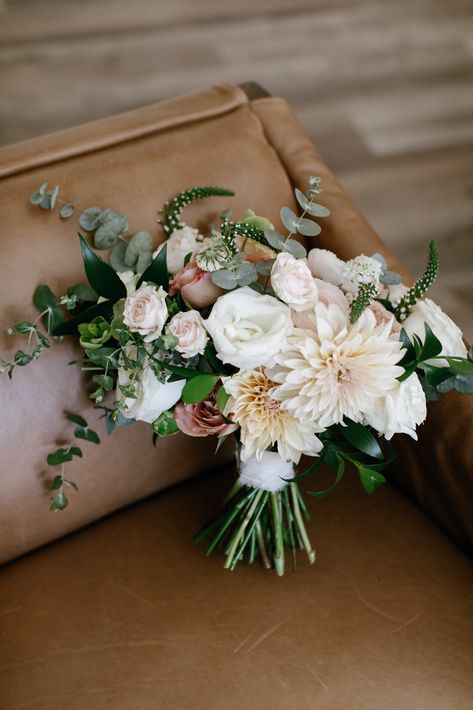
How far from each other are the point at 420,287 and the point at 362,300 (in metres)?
0.11

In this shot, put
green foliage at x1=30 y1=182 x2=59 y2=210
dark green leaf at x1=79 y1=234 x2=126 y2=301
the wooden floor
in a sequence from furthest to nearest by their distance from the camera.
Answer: the wooden floor
green foliage at x1=30 y1=182 x2=59 y2=210
dark green leaf at x1=79 y1=234 x2=126 y2=301

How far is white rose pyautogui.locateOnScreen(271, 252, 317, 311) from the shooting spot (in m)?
0.66

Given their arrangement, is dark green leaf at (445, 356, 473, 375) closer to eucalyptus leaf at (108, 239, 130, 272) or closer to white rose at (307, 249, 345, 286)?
white rose at (307, 249, 345, 286)

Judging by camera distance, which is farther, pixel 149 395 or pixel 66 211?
pixel 66 211

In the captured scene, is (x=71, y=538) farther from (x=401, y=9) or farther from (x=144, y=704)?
(x=401, y=9)

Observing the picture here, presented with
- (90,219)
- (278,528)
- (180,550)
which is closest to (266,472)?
(278,528)

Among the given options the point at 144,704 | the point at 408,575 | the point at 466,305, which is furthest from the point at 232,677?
the point at 466,305

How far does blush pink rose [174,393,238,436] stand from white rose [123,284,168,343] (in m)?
0.11

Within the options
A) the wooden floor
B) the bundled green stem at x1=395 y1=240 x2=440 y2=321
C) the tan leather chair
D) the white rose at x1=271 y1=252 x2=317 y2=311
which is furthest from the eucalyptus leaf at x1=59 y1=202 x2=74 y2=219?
the wooden floor

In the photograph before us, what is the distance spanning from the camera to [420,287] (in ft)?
2.42

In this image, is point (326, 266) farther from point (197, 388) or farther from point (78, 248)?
point (78, 248)

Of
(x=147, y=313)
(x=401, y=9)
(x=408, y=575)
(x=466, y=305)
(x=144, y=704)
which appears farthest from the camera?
(x=401, y=9)

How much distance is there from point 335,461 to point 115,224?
16.5 inches

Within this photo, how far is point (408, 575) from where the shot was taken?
894 millimetres
